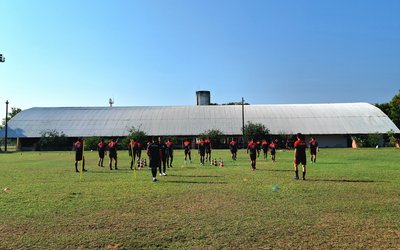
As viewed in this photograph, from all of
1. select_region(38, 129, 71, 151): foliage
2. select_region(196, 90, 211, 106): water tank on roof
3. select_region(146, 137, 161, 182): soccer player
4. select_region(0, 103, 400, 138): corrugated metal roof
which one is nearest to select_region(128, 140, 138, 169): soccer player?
select_region(146, 137, 161, 182): soccer player

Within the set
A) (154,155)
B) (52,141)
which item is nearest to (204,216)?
(154,155)

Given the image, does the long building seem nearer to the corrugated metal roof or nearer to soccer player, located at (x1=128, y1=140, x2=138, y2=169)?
the corrugated metal roof

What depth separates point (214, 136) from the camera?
201ft

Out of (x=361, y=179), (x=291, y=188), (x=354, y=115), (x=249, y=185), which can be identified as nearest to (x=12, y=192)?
(x=249, y=185)

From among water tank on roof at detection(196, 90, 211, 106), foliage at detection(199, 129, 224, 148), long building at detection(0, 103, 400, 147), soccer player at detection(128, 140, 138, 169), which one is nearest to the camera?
soccer player at detection(128, 140, 138, 169)

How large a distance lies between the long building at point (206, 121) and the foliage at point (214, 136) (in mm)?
1168

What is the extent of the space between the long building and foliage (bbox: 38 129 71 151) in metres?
1.13

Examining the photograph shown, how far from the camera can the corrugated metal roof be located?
62.5 meters

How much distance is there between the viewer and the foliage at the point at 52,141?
61.5 meters

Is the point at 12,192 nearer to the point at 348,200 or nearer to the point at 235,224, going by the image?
the point at 235,224

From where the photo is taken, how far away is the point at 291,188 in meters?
13.3

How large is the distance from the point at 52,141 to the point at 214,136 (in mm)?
26742

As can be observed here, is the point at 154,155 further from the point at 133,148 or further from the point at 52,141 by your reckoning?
the point at 52,141

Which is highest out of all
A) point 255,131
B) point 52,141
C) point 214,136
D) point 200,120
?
point 200,120
